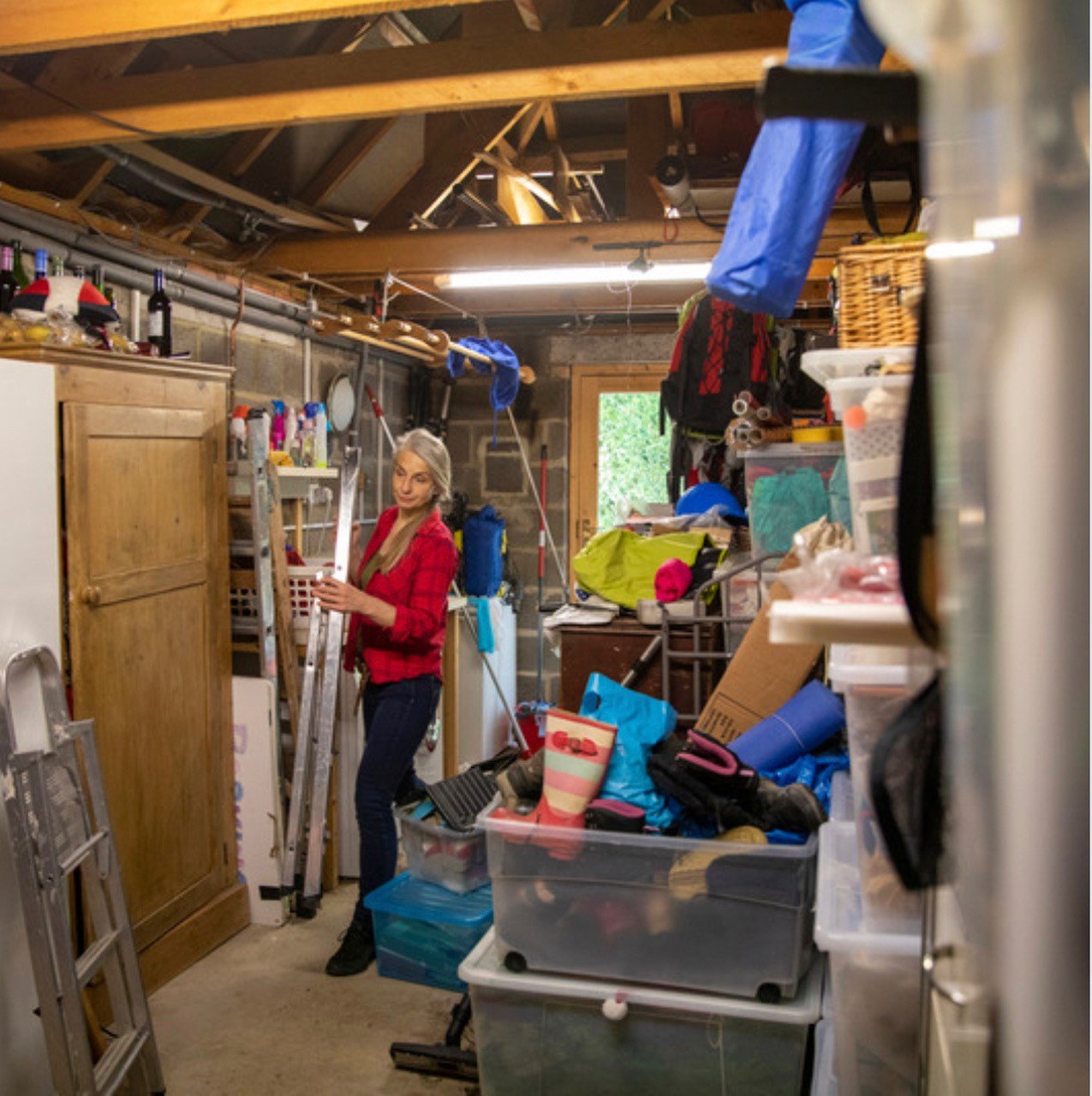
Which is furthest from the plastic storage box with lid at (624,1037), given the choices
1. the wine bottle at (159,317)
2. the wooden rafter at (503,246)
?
the wooden rafter at (503,246)

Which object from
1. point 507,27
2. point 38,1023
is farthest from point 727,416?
point 38,1023

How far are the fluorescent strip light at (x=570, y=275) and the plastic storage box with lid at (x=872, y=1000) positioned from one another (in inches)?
123

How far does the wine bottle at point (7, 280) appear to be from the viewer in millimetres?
Answer: 3109

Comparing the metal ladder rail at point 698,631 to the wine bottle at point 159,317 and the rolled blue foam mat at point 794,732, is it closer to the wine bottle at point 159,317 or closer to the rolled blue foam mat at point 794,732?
the rolled blue foam mat at point 794,732

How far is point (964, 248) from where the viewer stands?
0.42 m

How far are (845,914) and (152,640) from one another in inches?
94.4

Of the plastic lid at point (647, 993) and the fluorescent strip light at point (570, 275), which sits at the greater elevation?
the fluorescent strip light at point (570, 275)

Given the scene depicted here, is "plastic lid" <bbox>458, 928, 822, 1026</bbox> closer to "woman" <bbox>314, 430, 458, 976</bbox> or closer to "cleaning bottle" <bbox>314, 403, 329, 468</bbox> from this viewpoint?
"woman" <bbox>314, 430, 458, 976</bbox>

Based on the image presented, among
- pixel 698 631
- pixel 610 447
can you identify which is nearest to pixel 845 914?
pixel 698 631

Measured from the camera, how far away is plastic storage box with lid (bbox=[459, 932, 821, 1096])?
2141mm

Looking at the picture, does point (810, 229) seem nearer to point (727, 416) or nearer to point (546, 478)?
point (727, 416)

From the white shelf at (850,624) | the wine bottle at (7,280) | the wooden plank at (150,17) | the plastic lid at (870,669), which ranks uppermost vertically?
the wooden plank at (150,17)

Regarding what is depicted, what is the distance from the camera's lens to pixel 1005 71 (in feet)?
1.27

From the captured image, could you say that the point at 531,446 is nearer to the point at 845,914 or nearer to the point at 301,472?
the point at 301,472
